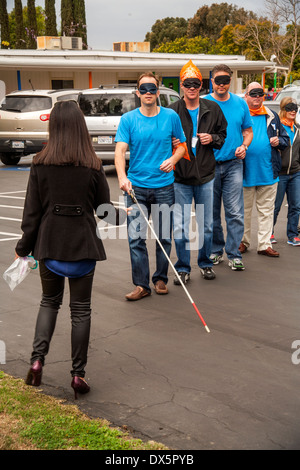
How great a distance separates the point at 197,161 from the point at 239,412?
3.51 metres

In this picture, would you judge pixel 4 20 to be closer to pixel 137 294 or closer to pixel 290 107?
pixel 290 107

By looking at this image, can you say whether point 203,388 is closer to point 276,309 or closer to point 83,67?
point 276,309

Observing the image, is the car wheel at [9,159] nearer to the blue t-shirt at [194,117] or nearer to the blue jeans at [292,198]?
the blue jeans at [292,198]

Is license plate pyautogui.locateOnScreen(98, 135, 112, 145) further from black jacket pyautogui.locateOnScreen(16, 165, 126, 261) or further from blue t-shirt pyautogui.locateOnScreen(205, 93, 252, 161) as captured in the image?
black jacket pyautogui.locateOnScreen(16, 165, 126, 261)

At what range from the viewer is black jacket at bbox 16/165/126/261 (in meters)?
4.08

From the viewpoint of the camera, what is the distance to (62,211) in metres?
4.11

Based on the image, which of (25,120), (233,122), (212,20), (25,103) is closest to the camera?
(233,122)

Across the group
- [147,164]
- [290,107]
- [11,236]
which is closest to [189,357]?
[147,164]

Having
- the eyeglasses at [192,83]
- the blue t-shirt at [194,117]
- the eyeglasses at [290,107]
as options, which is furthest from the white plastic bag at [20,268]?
the eyeglasses at [290,107]

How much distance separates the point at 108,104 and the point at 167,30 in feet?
257

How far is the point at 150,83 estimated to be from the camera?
6180 mm

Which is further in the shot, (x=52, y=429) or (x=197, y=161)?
(x=197, y=161)

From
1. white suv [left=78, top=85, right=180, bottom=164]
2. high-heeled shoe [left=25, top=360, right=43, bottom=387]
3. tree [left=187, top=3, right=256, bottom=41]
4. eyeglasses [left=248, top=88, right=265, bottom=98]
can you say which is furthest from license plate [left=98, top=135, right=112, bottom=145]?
tree [left=187, top=3, right=256, bottom=41]

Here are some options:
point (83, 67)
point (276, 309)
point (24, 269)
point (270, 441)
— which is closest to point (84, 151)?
point (24, 269)
